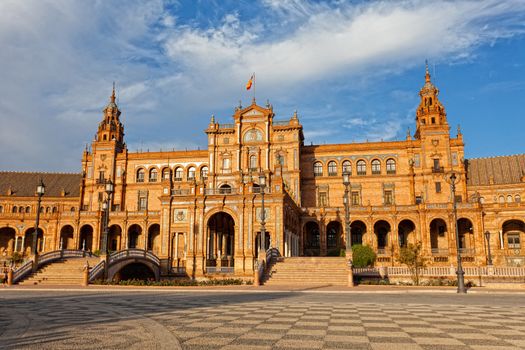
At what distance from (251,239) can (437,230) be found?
95.2ft

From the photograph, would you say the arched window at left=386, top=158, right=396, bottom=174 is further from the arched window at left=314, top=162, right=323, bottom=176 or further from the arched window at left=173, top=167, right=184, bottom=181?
the arched window at left=173, top=167, right=184, bottom=181

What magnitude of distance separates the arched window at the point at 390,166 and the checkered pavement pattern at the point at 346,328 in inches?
1981

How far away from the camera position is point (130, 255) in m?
37.9

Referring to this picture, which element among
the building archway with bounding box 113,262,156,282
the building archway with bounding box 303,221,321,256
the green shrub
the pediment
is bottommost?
the building archway with bounding box 113,262,156,282

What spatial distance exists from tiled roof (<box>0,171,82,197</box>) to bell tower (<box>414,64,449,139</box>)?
57.5 m

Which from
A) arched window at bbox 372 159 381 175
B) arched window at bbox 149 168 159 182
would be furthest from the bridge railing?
arched window at bbox 372 159 381 175

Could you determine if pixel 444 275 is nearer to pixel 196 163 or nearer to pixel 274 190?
pixel 274 190

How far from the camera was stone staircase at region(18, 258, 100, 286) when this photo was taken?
106 feet

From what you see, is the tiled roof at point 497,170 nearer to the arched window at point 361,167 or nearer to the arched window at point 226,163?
the arched window at point 361,167

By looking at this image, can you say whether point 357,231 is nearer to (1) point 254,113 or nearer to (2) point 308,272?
(1) point 254,113

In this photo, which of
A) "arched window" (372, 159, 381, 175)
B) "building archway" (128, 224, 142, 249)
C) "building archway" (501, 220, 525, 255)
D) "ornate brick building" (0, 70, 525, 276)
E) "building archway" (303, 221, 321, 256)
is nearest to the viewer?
"ornate brick building" (0, 70, 525, 276)

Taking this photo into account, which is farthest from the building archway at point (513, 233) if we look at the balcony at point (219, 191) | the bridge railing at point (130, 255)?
the bridge railing at point (130, 255)

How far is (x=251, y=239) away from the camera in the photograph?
135 feet

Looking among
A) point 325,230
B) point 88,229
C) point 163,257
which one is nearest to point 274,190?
point 163,257
